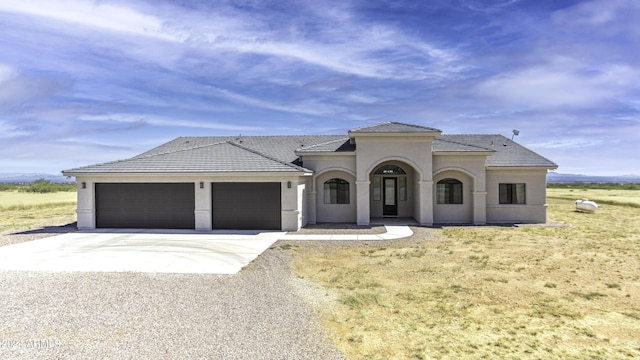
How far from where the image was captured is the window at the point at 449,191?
783 inches

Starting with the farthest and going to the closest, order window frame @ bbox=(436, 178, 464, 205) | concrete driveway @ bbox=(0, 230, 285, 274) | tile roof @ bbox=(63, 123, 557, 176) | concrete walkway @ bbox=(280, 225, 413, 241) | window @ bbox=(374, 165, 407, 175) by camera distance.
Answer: window @ bbox=(374, 165, 407, 175) → window frame @ bbox=(436, 178, 464, 205) → tile roof @ bbox=(63, 123, 557, 176) → concrete walkway @ bbox=(280, 225, 413, 241) → concrete driveway @ bbox=(0, 230, 285, 274)

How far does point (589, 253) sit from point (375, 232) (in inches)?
319

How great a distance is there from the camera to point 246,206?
17500 millimetres

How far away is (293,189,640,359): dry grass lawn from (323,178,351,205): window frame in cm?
617

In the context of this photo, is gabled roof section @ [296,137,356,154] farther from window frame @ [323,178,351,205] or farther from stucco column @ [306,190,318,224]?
stucco column @ [306,190,318,224]

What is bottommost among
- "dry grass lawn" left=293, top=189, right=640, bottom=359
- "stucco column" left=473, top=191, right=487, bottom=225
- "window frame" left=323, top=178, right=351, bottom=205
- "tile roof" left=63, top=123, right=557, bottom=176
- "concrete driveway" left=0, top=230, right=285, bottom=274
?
"dry grass lawn" left=293, top=189, right=640, bottom=359

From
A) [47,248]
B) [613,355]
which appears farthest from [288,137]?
[613,355]

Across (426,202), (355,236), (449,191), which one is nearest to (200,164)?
(355,236)

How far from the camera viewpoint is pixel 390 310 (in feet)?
23.4

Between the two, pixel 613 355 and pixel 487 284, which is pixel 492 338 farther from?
pixel 487 284

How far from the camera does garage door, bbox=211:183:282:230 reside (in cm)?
1739

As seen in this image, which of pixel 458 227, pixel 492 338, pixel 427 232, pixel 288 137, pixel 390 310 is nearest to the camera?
pixel 492 338

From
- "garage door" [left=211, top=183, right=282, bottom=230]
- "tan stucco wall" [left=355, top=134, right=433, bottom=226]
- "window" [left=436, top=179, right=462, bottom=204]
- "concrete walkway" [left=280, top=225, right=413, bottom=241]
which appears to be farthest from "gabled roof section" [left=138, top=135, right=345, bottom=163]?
"concrete walkway" [left=280, top=225, right=413, bottom=241]

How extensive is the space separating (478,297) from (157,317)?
22.3 ft
